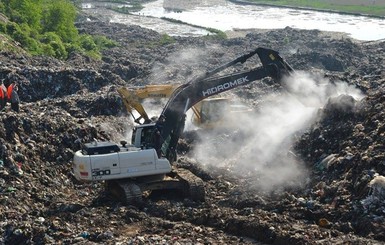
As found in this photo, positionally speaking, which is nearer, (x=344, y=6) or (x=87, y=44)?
(x=87, y=44)

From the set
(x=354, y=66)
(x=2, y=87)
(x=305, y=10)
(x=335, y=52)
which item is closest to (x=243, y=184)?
(x=2, y=87)

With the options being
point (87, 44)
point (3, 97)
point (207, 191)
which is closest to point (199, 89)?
point (207, 191)

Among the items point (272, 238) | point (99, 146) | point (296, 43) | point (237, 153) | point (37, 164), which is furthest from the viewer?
point (296, 43)

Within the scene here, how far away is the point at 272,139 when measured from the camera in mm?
18281

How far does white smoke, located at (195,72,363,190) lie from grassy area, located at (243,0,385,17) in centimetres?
5443

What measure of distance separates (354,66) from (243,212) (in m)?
23.8

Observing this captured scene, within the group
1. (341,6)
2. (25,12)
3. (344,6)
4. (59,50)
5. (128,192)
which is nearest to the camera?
(128,192)

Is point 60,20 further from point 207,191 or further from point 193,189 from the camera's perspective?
point 193,189

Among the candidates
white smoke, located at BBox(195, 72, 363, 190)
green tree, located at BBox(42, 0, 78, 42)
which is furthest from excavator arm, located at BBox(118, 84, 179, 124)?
green tree, located at BBox(42, 0, 78, 42)

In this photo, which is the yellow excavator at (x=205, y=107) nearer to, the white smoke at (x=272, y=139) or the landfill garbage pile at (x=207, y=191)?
the white smoke at (x=272, y=139)

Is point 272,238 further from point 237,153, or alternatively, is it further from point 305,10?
point 305,10

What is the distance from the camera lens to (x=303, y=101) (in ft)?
56.9

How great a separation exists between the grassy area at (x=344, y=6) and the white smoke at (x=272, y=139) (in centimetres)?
5443

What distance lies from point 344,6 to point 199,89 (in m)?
68.3
